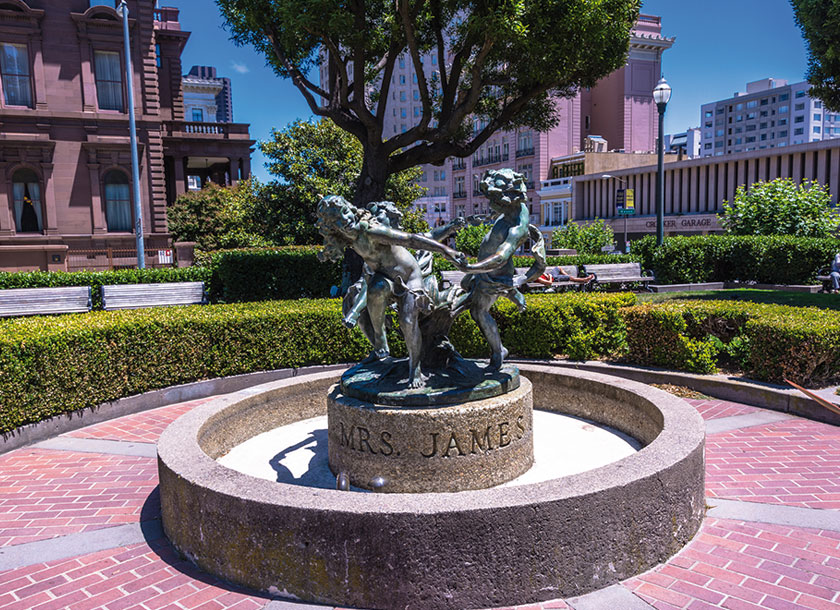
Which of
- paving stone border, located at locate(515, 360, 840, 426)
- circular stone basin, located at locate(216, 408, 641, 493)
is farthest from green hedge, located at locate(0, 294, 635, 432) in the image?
circular stone basin, located at locate(216, 408, 641, 493)

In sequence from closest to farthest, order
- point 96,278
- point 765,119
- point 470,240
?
1. point 96,278
2. point 470,240
3. point 765,119

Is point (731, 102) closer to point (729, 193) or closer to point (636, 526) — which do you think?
point (729, 193)

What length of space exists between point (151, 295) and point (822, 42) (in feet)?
50.8

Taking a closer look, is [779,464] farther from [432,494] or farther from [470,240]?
[470,240]

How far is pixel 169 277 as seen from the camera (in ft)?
48.3

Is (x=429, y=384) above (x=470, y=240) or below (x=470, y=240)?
below

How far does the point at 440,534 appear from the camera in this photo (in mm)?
3578

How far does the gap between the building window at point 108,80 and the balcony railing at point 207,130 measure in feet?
14.2

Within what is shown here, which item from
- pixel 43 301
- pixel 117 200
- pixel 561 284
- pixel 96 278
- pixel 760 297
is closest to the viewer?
pixel 43 301

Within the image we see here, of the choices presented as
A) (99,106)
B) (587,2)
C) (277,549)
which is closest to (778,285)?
(587,2)

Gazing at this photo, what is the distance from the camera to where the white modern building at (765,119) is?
121562mm

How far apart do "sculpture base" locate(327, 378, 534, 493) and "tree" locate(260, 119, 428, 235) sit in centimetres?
1998

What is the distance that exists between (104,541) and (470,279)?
3.59 m

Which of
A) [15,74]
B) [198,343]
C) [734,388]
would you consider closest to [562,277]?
[734,388]
